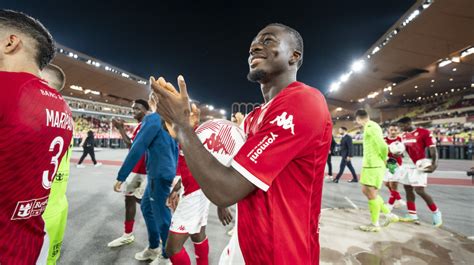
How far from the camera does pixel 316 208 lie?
3.93 feet

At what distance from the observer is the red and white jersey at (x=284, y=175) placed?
94 cm

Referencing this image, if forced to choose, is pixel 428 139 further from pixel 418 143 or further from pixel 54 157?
pixel 54 157

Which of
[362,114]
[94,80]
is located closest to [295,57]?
[362,114]

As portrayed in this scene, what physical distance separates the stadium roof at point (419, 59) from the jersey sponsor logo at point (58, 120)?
18.6 metres

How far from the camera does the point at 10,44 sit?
4.30 ft

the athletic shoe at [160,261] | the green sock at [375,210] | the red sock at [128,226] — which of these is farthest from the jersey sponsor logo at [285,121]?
the green sock at [375,210]

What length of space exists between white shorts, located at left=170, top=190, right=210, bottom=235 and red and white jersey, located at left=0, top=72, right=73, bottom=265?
1047mm

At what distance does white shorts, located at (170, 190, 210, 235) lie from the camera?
7.45ft

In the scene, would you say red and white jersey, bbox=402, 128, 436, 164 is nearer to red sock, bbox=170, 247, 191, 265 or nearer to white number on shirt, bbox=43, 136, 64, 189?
red sock, bbox=170, 247, 191, 265

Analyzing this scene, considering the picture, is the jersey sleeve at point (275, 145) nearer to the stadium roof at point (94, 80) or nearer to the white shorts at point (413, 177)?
the white shorts at point (413, 177)

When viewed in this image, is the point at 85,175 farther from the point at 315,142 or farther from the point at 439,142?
the point at 439,142

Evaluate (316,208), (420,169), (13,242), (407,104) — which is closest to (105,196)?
(13,242)

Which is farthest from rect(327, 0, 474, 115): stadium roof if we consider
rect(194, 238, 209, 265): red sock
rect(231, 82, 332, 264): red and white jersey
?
rect(231, 82, 332, 264): red and white jersey

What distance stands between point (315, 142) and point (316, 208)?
0.35 metres
